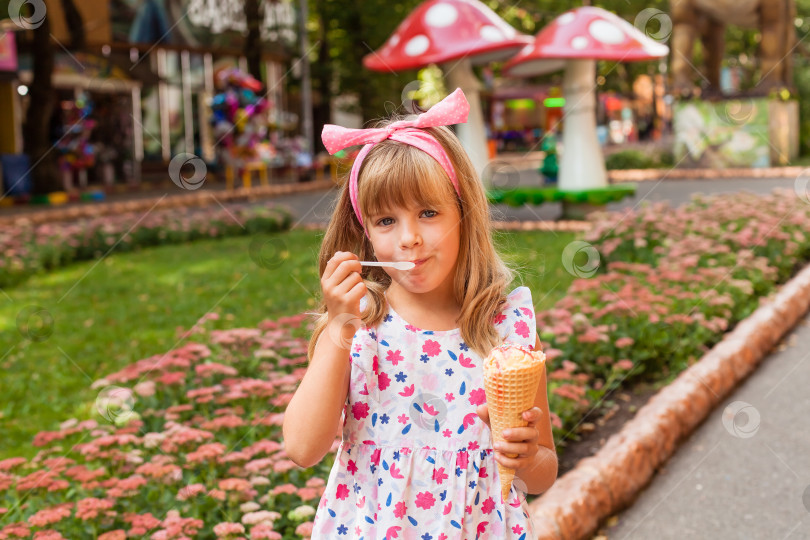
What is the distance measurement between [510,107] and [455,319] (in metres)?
52.8

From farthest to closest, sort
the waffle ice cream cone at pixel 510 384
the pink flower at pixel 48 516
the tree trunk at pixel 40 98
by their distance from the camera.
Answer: the tree trunk at pixel 40 98
the pink flower at pixel 48 516
the waffle ice cream cone at pixel 510 384

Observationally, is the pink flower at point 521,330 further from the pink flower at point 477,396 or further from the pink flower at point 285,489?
the pink flower at point 285,489

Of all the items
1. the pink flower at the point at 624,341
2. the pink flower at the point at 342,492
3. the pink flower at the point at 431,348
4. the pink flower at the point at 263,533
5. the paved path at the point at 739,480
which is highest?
the pink flower at the point at 431,348

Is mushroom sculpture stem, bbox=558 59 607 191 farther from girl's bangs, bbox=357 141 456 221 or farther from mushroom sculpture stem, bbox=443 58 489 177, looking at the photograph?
girl's bangs, bbox=357 141 456 221

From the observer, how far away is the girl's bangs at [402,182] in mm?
1911

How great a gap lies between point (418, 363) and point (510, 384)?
0.33 meters

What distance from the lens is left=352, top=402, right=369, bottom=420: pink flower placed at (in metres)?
2.00

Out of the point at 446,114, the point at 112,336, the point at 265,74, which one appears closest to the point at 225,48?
the point at 265,74

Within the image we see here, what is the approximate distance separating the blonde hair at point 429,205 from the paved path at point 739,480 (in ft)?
5.60

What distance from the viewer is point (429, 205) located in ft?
6.31

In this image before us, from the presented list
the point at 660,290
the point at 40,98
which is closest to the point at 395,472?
the point at 660,290

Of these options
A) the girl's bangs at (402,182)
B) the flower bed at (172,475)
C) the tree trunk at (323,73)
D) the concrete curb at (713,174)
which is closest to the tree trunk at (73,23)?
the tree trunk at (323,73)

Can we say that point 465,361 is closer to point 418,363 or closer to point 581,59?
point 418,363

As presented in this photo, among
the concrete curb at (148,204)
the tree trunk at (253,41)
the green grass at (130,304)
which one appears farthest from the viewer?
the tree trunk at (253,41)
